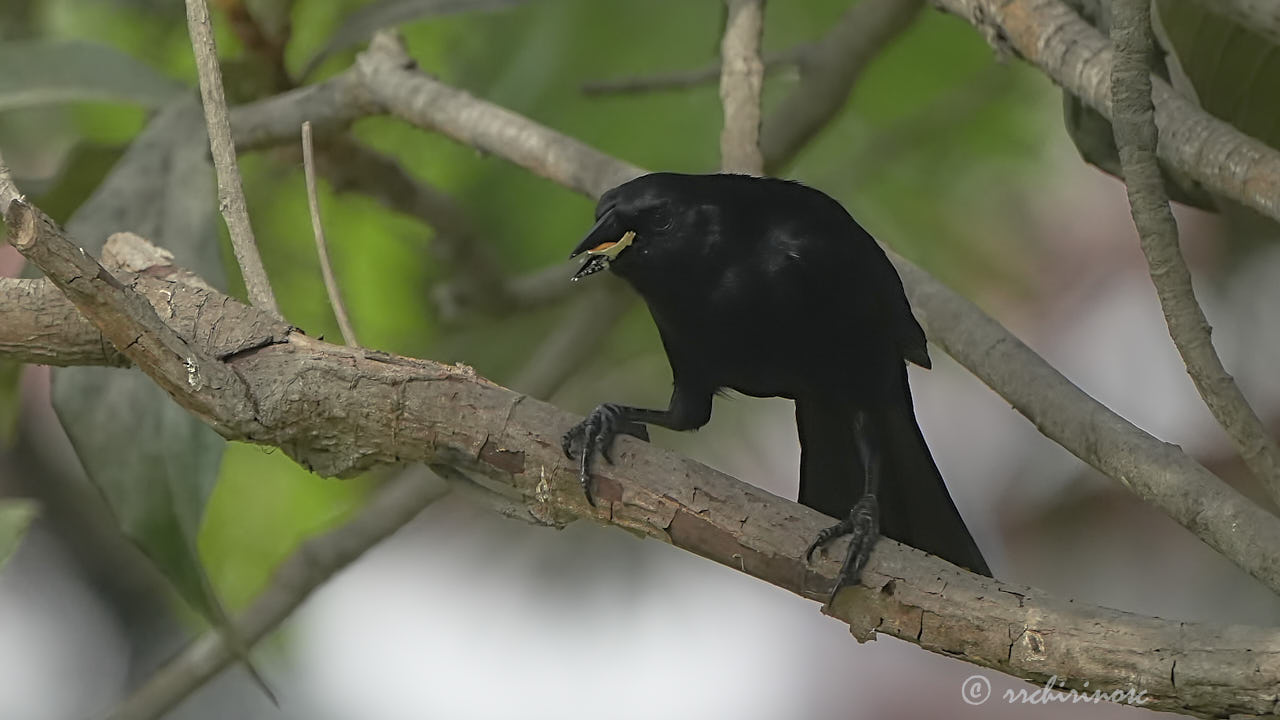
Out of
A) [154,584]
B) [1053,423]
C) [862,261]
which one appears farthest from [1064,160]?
[154,584]

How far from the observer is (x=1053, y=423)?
4.42 ft

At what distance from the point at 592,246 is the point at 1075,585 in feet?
4.50

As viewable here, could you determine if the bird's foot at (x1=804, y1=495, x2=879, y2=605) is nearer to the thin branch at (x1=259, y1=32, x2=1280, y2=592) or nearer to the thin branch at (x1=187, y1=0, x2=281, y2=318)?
the thin branch at (x1=259, y1=32, x2=1280, y2=592)

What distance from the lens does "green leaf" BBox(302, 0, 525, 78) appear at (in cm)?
219

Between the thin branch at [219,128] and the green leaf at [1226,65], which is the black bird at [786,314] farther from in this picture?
the green leaf at [1226,65]

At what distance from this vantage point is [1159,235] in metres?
1.14

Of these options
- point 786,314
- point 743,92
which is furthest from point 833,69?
point 786,314

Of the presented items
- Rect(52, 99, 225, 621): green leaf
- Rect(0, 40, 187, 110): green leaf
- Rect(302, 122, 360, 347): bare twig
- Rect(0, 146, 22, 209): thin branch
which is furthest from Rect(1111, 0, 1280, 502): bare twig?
Rect(0, 40, 187, 110): green leaf

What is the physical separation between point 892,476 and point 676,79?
798 millimetres

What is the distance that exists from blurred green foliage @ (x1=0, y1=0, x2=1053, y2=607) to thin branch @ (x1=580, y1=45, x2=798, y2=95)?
0.24 m

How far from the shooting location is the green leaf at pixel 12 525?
1.31 metres

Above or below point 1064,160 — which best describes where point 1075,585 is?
below

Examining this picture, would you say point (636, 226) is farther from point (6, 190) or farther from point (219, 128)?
point (6, 190)

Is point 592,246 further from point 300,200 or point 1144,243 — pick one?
point 300,200
